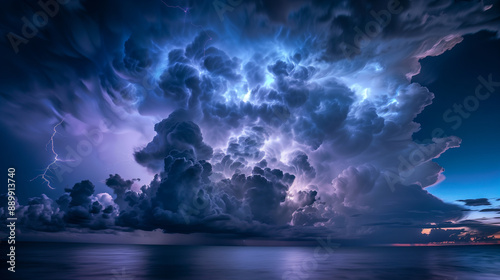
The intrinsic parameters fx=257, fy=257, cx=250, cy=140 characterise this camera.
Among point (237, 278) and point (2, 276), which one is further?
point (237, 278)

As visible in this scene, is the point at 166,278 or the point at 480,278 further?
the point at 480,278

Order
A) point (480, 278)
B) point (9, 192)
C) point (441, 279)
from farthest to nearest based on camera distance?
point (480, 278)
point (441, 279)
point (9, 192)

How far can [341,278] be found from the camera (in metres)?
56.7

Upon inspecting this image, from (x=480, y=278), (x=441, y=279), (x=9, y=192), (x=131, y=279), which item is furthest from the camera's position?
(x=480, y=278)

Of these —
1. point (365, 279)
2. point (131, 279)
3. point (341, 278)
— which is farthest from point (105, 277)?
point (365, 279)

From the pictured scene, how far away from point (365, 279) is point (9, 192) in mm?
62736

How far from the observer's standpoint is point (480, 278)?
2408 inches

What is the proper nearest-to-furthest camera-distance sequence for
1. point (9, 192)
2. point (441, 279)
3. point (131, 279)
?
point (9, 192) → point (131, 279) → point (441, 279)

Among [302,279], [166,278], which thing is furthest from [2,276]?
[302,279]

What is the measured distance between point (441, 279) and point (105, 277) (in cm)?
7204

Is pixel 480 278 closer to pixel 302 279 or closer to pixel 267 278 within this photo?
pixel 302 279

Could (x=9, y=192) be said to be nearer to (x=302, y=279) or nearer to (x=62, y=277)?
(x=62, y=277)

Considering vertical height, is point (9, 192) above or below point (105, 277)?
above

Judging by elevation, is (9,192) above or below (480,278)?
above
